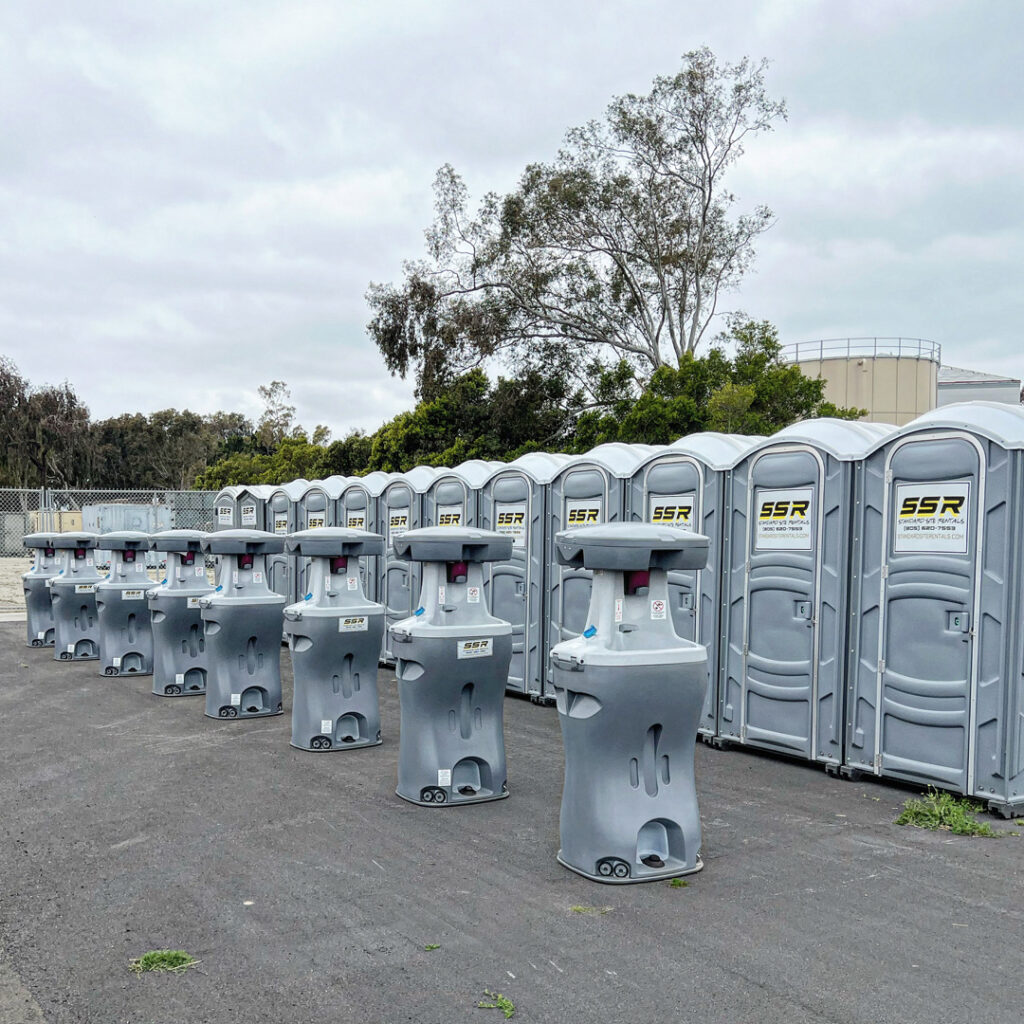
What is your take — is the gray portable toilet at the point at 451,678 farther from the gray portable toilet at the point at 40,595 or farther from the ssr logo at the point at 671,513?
the gray portable toilet at the point at 40,595

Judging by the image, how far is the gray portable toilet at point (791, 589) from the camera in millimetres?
7168

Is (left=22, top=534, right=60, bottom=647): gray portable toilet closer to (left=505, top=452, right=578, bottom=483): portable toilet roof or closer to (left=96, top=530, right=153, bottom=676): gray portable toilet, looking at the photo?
(left=96, top=530, right=153, bottom=676): gray portable toilet

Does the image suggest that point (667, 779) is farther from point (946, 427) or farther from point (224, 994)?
point (946, 427)

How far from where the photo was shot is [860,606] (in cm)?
702

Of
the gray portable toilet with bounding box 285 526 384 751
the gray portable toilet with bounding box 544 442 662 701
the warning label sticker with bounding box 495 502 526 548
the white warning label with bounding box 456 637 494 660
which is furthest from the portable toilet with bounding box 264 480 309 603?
the white warning label with bounding box 456 637 494 660

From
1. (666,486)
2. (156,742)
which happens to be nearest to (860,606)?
(666,486)

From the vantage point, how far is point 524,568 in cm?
1030

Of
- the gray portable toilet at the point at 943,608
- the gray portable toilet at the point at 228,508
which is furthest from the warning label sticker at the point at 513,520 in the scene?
the gray portable toilet at the point at 228,508

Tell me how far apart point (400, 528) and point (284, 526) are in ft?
10.6

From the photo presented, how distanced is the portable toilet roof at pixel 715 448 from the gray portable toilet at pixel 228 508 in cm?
953

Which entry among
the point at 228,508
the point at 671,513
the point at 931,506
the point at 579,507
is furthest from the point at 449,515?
the point at 228,508

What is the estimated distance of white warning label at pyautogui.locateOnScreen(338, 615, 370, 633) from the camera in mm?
7965

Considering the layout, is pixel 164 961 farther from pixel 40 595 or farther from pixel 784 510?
pixel 40 595

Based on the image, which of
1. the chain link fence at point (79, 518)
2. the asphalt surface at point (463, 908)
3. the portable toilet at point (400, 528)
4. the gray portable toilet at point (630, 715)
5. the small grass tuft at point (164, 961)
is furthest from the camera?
the chain link fence at point (79, 518)
